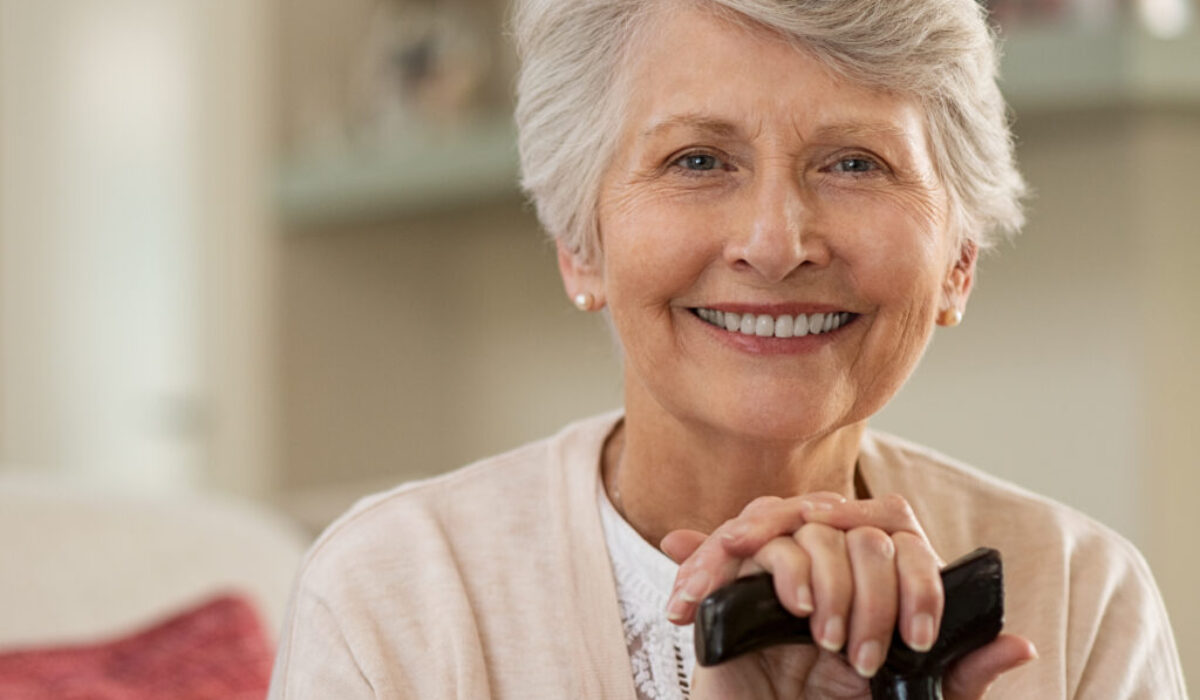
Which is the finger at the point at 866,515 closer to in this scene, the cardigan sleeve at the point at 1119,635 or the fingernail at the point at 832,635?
the fingernail at the point at 832,635

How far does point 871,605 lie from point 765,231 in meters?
0.33

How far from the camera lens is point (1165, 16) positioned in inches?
110

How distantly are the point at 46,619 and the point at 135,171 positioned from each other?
2.65 meters

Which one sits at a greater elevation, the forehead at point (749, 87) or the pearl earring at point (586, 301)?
the forehead at point (749, 87)

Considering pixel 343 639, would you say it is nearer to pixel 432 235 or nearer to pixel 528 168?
pixel 528 168

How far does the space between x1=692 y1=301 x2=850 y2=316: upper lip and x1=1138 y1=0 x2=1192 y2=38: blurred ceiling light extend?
5.50ft

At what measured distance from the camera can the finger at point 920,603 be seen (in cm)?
96

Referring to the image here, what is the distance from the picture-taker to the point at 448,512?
4.69 ft

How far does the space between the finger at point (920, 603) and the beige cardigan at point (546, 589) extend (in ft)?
1.29

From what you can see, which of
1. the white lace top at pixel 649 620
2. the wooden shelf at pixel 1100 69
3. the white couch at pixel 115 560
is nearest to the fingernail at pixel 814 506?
the white lace top at pixel 649 620

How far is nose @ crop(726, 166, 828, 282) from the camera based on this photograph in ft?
3.91

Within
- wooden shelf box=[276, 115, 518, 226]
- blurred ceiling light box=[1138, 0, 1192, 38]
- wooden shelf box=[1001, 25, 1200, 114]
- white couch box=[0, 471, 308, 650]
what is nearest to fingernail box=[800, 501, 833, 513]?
white couch box=[0, 471, 308, 650]

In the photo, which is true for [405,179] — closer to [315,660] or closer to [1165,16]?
[1165,16]

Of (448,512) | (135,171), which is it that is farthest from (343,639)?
(135,171)
